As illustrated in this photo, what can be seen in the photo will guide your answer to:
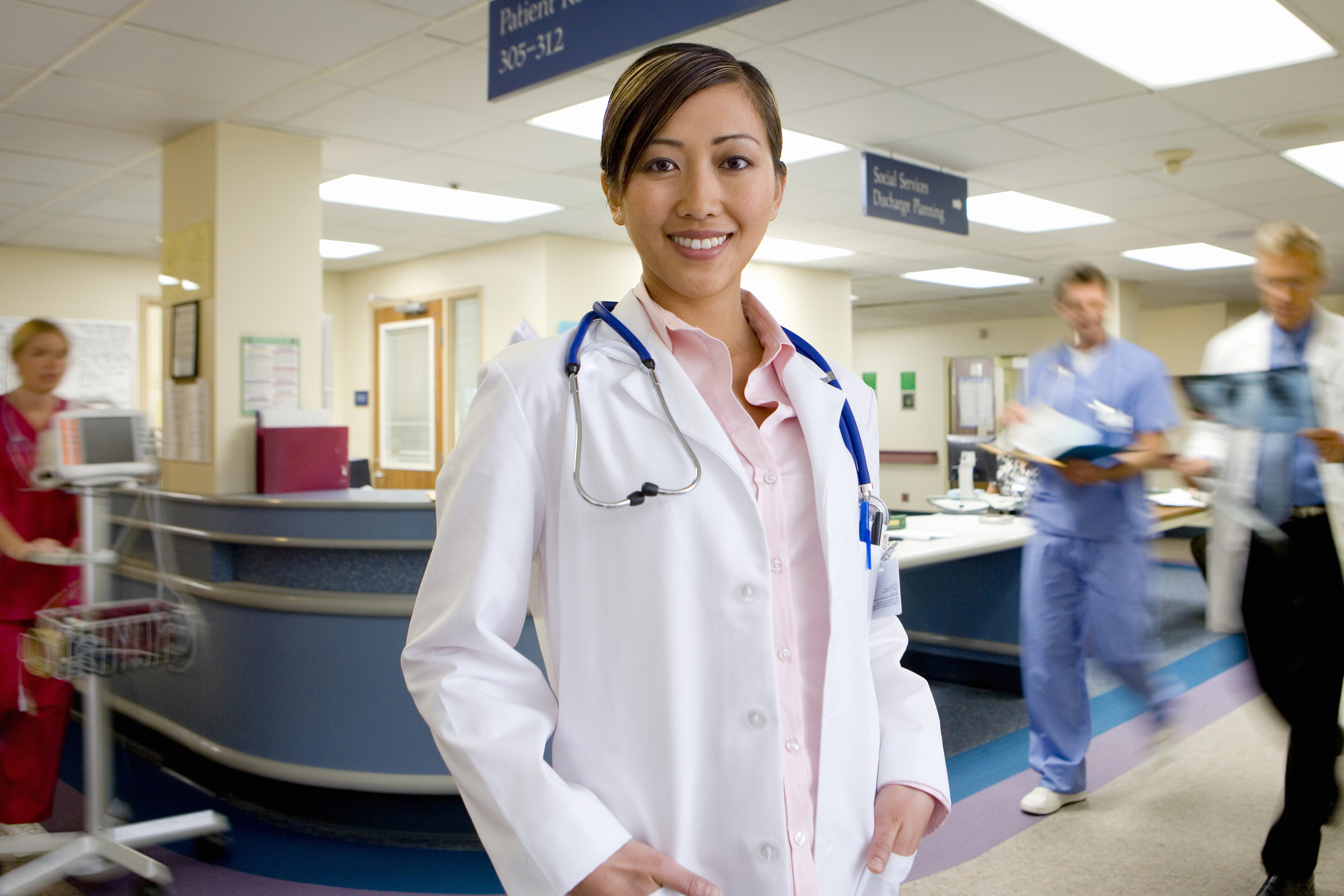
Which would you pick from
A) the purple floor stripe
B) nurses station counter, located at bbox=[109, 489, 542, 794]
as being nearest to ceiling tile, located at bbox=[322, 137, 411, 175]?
nurses station counter, located at bbox=[109, 489, 542, 794]

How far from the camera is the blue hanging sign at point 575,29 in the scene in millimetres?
2439

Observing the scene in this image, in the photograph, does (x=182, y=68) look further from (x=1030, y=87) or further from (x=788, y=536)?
(x=788, y=536)

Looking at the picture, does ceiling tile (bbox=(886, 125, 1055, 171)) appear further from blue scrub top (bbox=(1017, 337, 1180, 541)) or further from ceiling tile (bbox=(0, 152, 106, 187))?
ceiling tile (bbox=(0, 152, 106, 187))

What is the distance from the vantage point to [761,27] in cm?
364

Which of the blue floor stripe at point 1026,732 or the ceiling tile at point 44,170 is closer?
the blue floor stripe at point 1026,732

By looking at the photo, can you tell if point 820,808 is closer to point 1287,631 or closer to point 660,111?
point 660,111

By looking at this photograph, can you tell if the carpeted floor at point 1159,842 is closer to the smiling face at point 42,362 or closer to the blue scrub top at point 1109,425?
the blue scrub top at point 1109,425

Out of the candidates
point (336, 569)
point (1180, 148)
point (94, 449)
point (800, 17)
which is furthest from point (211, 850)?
point (1180, 148)

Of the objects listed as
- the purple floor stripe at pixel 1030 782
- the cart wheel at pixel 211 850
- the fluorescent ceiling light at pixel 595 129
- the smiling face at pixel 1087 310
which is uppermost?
the fluorescent ceiling light at pixel 595 129

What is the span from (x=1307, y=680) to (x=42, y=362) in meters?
4.09

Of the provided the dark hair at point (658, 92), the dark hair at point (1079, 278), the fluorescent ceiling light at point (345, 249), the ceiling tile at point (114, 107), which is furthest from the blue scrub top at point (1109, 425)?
the fluorescent ceiling light at point (345, 249)

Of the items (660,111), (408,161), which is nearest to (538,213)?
(408,161)

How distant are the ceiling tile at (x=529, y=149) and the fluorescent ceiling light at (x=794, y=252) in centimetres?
270

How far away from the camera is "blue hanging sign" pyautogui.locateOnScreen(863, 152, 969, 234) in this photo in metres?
5.27
